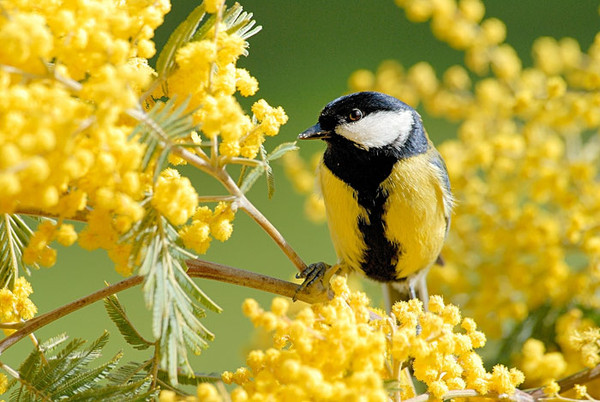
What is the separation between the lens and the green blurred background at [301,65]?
2564 mm

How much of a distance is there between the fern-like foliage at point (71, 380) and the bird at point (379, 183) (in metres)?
0.64

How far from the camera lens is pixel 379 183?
4.42 ft

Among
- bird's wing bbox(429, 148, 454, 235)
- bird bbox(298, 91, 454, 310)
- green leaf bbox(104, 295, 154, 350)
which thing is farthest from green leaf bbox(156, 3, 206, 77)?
bird's wing bbox(429, 148, 454, 235)

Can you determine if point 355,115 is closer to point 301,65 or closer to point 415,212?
point 415,212

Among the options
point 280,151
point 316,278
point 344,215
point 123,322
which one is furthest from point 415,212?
point 123,322

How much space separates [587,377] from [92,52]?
2.36 ft

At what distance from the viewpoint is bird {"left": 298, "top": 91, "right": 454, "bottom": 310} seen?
1354mm

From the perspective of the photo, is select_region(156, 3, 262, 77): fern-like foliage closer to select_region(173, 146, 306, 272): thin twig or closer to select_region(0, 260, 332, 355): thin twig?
select_region(173, 146, 306, 272): thin twig

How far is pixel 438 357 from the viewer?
73 cm

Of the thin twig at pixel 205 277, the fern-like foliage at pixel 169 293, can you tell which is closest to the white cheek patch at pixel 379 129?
the thin twig at pixel 205 277

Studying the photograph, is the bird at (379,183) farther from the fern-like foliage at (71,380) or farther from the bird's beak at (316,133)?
the fern-like foliage at (71,380)

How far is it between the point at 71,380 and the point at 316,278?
40 centimetres

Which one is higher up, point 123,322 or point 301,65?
point 301,65

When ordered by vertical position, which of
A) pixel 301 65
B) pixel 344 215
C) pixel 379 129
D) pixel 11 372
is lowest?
A: pixel 11 372
